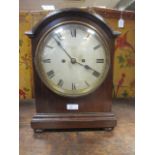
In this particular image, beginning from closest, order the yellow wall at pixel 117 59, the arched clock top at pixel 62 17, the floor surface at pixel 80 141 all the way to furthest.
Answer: the floor surface at pixel 80 141
the arched clock top at pixel 62 17
the yellow wall at pixel 117 59

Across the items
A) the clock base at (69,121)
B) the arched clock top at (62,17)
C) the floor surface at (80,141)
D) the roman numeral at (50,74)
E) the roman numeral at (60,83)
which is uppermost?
the arched clock top at (62,17)

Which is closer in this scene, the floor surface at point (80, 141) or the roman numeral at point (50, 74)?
the floor surface at point (80, 141)

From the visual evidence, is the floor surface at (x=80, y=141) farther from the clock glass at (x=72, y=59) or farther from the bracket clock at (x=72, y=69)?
the clock glass at (x=72, y=59)

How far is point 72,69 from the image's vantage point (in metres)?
0.72

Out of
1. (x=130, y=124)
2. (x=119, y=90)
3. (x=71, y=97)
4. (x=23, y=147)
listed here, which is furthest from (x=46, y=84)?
(x=119, y=90)

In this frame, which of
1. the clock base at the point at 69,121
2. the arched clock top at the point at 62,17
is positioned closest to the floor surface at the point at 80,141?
the clock base at the point at 69,121

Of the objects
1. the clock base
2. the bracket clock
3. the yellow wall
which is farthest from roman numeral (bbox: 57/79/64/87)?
the yellow wall

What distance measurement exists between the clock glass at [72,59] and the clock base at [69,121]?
85 mm

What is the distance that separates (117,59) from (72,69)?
0.55m

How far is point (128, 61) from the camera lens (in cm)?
120

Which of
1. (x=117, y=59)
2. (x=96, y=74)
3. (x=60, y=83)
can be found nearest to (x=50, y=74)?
(x=60, y=83)

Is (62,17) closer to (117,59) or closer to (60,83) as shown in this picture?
(60,83)

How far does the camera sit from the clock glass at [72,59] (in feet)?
2.32
